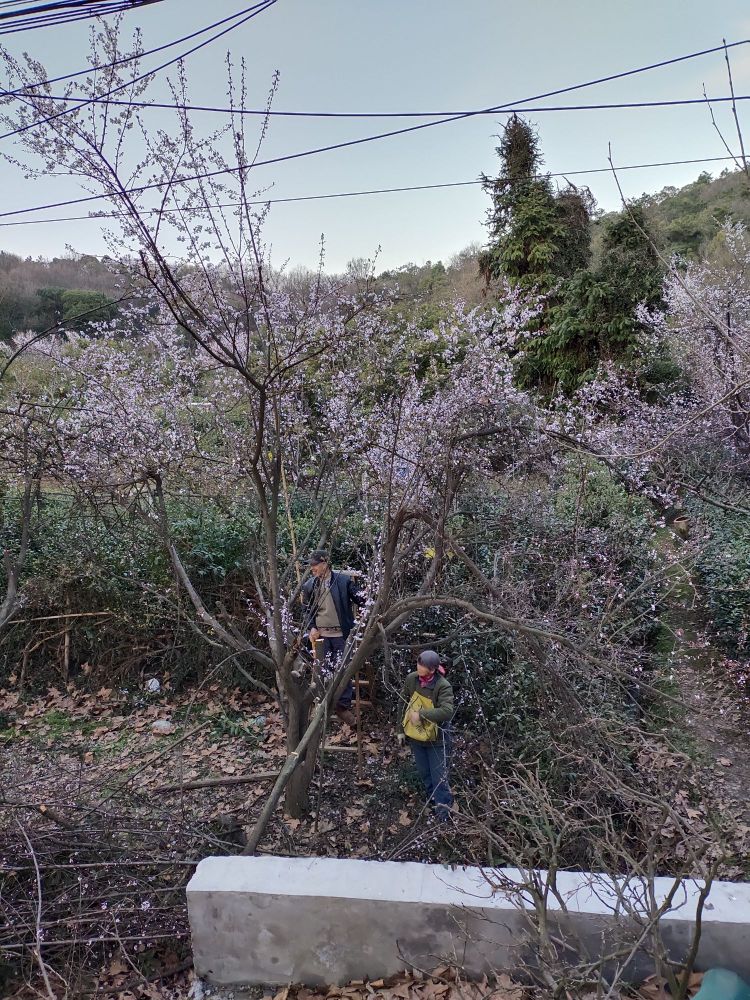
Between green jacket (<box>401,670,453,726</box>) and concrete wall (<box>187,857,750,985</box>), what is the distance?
117 centimetres

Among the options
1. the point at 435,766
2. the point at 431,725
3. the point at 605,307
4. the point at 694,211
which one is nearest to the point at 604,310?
the point at 605,307

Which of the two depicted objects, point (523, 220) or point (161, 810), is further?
point (523, 220)

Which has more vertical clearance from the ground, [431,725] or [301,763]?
[431,725]

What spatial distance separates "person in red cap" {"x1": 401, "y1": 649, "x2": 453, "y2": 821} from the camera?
4168 mm

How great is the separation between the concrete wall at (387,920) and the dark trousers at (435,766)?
123 cm

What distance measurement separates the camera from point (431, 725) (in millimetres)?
4238

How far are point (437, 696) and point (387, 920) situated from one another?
1.60 metres

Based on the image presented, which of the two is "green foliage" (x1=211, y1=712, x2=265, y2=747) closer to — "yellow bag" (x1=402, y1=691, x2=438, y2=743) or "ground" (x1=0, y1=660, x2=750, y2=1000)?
"ground" (x1=0, y1=660, x2=750, y2=1000)

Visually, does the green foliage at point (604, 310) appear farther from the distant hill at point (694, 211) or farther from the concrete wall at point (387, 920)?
the concrete wall at point (387, 920)

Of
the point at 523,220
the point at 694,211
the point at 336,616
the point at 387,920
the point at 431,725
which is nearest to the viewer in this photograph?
the point at 387,920

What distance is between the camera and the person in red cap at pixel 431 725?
4168 mm

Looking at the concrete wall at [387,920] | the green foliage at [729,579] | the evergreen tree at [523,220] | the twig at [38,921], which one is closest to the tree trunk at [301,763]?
the concrete wall at [387,920]

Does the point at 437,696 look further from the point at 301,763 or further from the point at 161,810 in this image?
the point at 161,810

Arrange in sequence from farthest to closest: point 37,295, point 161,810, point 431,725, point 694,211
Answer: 1. point 694,211
2. point 37,295
3. point 431,725
4. point 161,810
